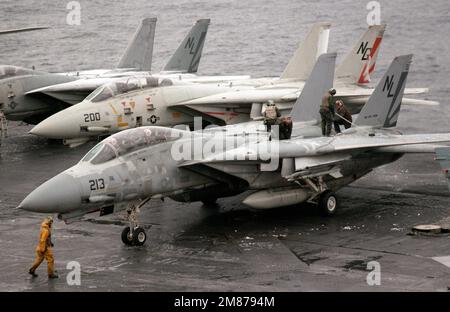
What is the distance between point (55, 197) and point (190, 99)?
10391 mm

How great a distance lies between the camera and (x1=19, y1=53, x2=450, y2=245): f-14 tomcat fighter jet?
1988 centimetres

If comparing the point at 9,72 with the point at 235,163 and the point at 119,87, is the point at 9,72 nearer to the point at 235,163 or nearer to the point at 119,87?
the point at 119,87

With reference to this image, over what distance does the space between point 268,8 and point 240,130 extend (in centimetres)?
5370

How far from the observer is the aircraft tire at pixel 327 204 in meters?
22.7

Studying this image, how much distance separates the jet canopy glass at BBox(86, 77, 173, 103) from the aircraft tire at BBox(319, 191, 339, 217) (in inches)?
289

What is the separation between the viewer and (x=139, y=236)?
66.9ft

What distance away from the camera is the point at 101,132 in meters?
27.1

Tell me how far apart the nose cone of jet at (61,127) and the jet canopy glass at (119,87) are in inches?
33.3

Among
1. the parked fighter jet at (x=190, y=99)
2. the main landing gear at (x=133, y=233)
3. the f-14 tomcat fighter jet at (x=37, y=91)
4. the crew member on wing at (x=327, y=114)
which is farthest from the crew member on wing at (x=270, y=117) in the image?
the f-14 tomcat fighter jet at (x=37, y=91)

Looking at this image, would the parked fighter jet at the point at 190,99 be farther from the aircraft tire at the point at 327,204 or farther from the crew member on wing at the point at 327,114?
the aircraft tire at the point at 327,204

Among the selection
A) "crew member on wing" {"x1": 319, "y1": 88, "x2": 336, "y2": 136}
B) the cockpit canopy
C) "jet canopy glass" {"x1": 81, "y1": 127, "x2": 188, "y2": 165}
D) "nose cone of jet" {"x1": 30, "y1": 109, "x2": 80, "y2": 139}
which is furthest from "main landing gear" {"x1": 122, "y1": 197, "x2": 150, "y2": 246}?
the cockpit canopy

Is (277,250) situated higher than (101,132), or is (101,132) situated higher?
(101,132)
